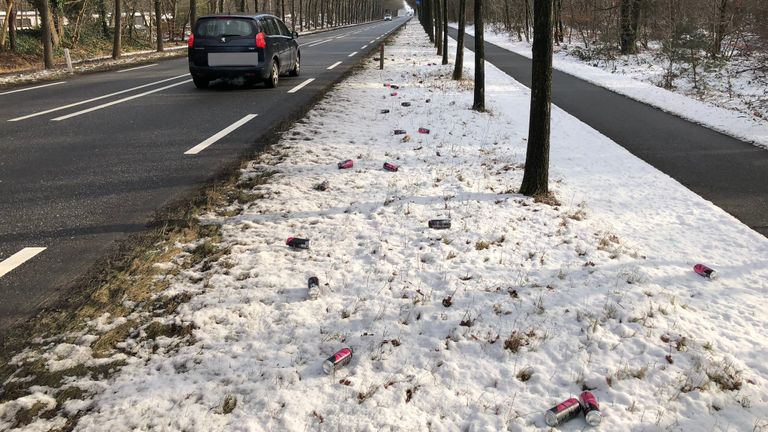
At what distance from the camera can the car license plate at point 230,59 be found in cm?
1164

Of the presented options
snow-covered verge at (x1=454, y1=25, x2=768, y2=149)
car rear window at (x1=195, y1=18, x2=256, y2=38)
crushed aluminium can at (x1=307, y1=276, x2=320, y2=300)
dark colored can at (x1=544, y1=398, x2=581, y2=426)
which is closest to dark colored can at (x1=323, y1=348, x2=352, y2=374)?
crushed aluminium can at (x1=307, y1=276, x2=320, y2=300)

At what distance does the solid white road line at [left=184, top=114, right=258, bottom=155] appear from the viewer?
7.12 meters

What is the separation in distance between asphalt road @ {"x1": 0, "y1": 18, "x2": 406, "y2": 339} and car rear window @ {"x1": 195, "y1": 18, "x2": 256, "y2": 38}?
4.39ft

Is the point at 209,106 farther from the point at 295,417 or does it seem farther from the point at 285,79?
the point at 295,417

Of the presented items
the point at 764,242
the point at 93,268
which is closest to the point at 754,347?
the point at 764,242

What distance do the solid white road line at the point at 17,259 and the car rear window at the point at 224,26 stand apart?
8.74 meters

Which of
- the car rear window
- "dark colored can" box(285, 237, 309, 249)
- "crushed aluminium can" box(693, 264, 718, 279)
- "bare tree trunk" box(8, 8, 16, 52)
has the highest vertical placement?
"bare tree trunk" box(8, 8, 16, 52)

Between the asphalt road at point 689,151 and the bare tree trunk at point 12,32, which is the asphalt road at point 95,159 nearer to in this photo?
the asphalt road at point 689,151

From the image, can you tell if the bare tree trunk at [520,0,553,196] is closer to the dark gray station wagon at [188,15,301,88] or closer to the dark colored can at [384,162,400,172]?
the dark colored can at [384,162,400,172]

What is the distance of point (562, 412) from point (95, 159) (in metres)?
6.23

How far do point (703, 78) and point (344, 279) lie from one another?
1639 cm

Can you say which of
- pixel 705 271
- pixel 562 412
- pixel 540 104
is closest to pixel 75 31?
pixel 540 104

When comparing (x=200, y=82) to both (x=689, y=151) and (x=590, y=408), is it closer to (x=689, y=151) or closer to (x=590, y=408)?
(x=689, y=151)

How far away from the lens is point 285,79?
14883 mm
